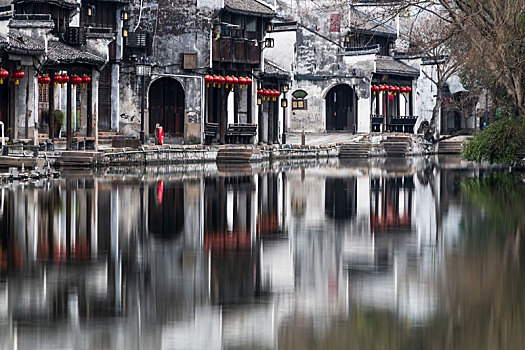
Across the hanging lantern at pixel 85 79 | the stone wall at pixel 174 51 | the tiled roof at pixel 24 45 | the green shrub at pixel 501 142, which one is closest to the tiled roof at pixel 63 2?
the hanging lantern at pixel 85 79

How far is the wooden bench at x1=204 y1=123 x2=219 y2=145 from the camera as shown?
166 feet

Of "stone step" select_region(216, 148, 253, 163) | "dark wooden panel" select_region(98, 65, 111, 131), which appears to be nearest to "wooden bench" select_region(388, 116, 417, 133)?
"stone step" select_region(216, 148, 253, 163)

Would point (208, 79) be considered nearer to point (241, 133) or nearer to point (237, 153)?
point (241, 133)

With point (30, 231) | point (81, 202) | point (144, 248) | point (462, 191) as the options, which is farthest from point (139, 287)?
point (462, 191)

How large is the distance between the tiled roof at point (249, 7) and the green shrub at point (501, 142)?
17.0 meters

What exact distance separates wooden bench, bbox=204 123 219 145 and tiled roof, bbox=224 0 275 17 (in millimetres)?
5622

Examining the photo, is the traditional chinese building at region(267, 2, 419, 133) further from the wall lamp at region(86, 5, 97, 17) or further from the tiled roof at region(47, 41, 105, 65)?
the tiled roof at region(47, 41, 105, 65)

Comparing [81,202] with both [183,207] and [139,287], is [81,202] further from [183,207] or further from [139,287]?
[139,287]

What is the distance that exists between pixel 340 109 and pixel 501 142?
34.0 metres

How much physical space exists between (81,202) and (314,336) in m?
14.1

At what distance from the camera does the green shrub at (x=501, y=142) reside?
36.2 m

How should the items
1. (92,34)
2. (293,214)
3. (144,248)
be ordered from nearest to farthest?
(144,248) → (293,214) → (92,34)

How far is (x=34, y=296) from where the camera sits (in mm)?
11398

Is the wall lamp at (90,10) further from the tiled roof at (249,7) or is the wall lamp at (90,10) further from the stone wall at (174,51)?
the tiled roof at (249,7)
